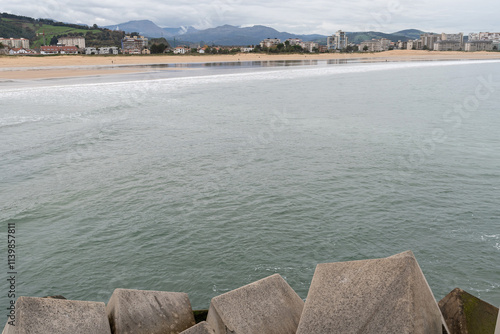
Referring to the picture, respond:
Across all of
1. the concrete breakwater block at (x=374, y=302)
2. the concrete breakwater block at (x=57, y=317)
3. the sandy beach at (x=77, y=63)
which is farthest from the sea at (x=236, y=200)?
the sandy beach at (x=77, y=63)

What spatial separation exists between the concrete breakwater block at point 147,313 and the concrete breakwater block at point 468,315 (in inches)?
129

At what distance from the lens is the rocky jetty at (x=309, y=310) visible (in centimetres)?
415

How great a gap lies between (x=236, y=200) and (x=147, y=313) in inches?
280

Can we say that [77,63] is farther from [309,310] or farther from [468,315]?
[468,315]

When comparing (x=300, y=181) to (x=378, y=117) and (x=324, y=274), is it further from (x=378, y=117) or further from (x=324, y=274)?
(x=378, y=117)

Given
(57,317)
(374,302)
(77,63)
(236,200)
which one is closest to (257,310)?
(374,302)

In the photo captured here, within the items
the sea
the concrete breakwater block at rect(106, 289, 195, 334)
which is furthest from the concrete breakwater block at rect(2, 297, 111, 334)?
the sea

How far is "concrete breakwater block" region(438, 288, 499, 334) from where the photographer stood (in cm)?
504

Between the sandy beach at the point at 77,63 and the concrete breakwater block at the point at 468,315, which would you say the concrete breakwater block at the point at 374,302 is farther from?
the sandy beach at the point at 77,63

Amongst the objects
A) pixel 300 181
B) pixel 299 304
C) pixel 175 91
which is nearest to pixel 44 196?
pixel 300 181

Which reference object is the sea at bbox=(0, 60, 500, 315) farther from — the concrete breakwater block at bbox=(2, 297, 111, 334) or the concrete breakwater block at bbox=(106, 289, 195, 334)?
the concrete breakwater block at bbox=(2, 297, 111, 334)

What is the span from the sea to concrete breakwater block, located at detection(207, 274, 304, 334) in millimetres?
2396

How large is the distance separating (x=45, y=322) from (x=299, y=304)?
3009mm

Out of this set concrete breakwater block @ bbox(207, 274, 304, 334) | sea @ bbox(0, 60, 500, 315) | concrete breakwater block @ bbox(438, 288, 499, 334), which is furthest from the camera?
sea @ bbox(0, 60, 500, 315)
